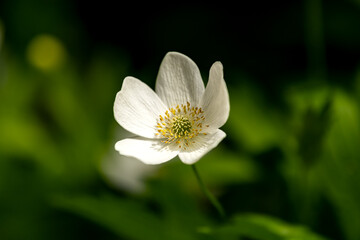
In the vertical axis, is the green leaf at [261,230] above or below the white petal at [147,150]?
below

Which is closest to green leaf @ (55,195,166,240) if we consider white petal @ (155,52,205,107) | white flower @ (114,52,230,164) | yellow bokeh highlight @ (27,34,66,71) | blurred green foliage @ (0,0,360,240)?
blurred green foliage @ (0,0,360,240)

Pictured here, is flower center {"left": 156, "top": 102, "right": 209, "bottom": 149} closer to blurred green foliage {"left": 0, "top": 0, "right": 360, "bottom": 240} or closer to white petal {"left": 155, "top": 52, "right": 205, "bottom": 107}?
white petal {"left": 155, "top": 52, "right": 205, "bottom": 107}

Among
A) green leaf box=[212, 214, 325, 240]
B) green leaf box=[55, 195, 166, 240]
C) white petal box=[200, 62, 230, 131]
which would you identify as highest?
white petal box=[200, 62, 230, 131]

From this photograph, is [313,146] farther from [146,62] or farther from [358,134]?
[146,62]

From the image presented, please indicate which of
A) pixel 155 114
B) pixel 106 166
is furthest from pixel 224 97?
pixel 106 166

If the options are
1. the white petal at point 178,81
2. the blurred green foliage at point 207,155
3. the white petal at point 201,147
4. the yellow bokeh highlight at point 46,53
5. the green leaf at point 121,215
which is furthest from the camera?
the yellow bokeh highlight at point 46,53

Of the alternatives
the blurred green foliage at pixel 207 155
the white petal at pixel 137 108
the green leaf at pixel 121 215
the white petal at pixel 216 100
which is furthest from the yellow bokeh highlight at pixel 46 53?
the white petal at pixel 216 100

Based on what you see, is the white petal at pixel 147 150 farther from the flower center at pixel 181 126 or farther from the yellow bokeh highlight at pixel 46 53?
the yellow bokeh highlight at pixel 46 53
